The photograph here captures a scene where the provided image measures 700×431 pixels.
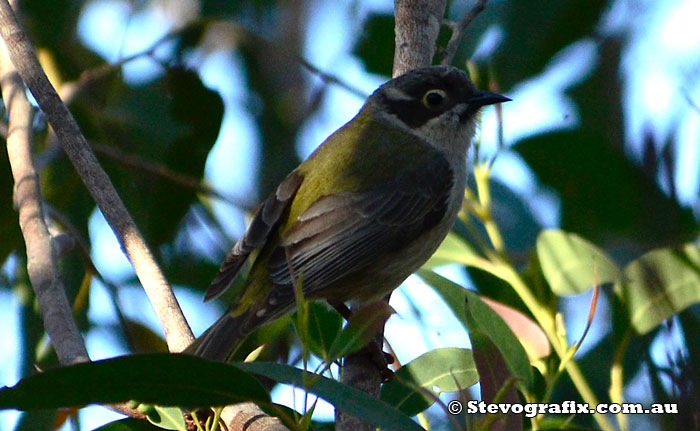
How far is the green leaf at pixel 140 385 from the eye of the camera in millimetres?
1948

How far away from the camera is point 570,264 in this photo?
3361mm

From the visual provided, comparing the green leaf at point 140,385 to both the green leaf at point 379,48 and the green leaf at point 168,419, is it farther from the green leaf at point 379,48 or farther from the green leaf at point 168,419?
the green leaf at point 379,48

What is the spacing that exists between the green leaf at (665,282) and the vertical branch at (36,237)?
1912 mm

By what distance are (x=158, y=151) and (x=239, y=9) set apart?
39.6 inches

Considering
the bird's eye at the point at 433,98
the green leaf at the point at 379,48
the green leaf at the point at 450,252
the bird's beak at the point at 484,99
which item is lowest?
the green leaf at the point at 450,252

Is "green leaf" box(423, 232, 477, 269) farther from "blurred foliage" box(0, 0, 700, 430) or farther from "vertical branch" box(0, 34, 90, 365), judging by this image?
"vertical branch" box(0, 34, 90, 365)

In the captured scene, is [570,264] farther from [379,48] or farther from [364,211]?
[379,48]

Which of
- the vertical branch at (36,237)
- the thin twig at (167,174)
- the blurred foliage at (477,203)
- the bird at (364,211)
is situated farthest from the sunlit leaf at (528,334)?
the thin twig at (167,174)

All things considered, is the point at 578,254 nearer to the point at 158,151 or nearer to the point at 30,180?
the point at 30,180

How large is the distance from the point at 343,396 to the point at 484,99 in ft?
7.42

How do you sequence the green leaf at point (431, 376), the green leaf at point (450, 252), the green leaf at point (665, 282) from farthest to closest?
the green leaf at point (450, 252), the green leaf at point (665, 282), the green leaf at point (431, 376)

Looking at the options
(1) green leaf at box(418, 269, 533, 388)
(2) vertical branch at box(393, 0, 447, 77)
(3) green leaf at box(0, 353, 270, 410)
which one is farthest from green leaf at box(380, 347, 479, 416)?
(2) vertical branch at box(393, 0, 447, 77)

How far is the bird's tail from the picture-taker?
3120mm

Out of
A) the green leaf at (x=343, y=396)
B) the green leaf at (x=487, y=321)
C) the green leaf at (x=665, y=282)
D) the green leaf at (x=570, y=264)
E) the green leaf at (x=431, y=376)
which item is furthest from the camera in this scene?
the green leaf at (x=570, y=264)
